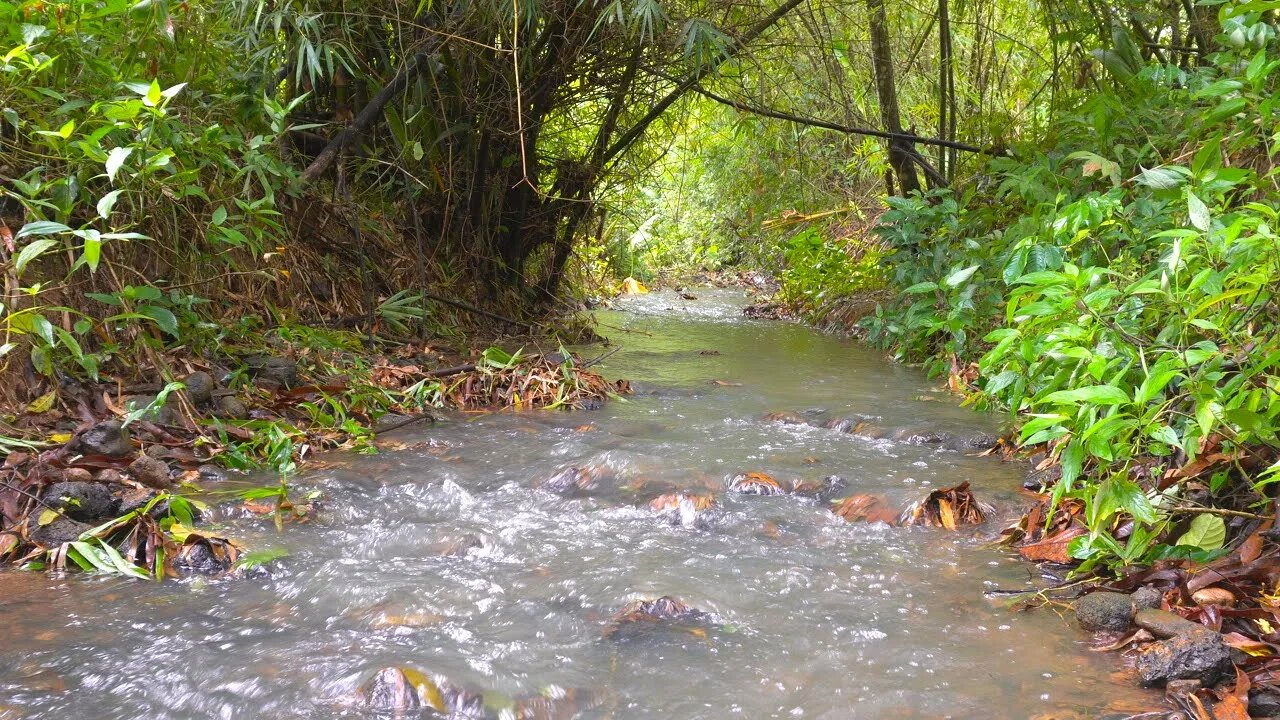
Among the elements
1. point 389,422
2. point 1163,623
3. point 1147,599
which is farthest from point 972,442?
point 389,422

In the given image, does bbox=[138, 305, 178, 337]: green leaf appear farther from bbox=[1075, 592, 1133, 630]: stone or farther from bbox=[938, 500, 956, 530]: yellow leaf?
bbox=[1075, 592, 1133, 630]: stone

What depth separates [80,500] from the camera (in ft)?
7.67

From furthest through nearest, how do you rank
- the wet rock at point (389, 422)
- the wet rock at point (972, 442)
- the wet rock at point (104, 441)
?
the wet rock at point (389, 422) < the wet rock at point (972, 442) < the wet rock at point (104, 441)

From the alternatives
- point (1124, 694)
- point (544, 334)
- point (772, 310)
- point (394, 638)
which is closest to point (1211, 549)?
point (1124, 694)

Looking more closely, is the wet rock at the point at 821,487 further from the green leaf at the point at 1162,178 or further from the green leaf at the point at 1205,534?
the green leaf at the point at 1162,178

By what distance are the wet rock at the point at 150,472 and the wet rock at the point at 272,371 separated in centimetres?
92

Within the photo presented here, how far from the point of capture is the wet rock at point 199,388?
3164mm

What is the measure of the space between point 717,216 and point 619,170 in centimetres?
747

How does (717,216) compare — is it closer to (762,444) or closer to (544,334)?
(544,334)

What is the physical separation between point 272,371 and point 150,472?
1.02m

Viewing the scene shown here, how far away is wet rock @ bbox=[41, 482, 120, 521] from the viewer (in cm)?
233

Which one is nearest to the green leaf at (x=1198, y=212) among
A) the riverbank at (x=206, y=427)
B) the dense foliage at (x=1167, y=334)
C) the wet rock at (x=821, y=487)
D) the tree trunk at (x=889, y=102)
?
the dense foliage at (x=1167, y=334)

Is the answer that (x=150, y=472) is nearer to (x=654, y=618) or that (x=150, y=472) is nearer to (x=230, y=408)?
(x=230, y=408)

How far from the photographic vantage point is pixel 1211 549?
200 centimetres
